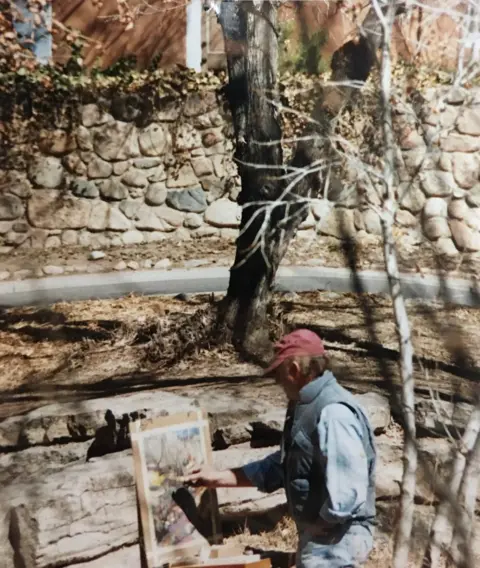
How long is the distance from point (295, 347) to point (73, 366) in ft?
9.10

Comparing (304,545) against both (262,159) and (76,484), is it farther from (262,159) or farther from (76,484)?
(262,159)

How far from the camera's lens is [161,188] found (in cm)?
714

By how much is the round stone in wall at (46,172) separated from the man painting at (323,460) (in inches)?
200

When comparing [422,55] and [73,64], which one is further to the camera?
[73,64]

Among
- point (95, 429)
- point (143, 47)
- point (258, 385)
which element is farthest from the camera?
point (143, 47)

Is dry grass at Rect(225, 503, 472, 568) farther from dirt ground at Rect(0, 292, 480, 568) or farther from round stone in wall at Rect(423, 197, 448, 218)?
round stone in wall at Rect(423, 197, 448, 218)

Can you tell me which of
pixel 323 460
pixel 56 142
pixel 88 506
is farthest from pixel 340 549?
pixel 56 142

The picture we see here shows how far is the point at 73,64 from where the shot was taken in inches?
294

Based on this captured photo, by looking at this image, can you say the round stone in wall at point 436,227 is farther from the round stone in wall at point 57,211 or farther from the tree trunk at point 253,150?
the round stone in wall at point 57,211

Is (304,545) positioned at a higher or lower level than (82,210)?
lower

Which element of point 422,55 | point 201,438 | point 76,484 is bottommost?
point 76,484

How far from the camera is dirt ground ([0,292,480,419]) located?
4.65 m

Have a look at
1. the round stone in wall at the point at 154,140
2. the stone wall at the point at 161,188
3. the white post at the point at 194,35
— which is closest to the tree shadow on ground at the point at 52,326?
the stone wall at the point at 161,188

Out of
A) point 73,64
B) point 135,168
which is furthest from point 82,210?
point 73,64
